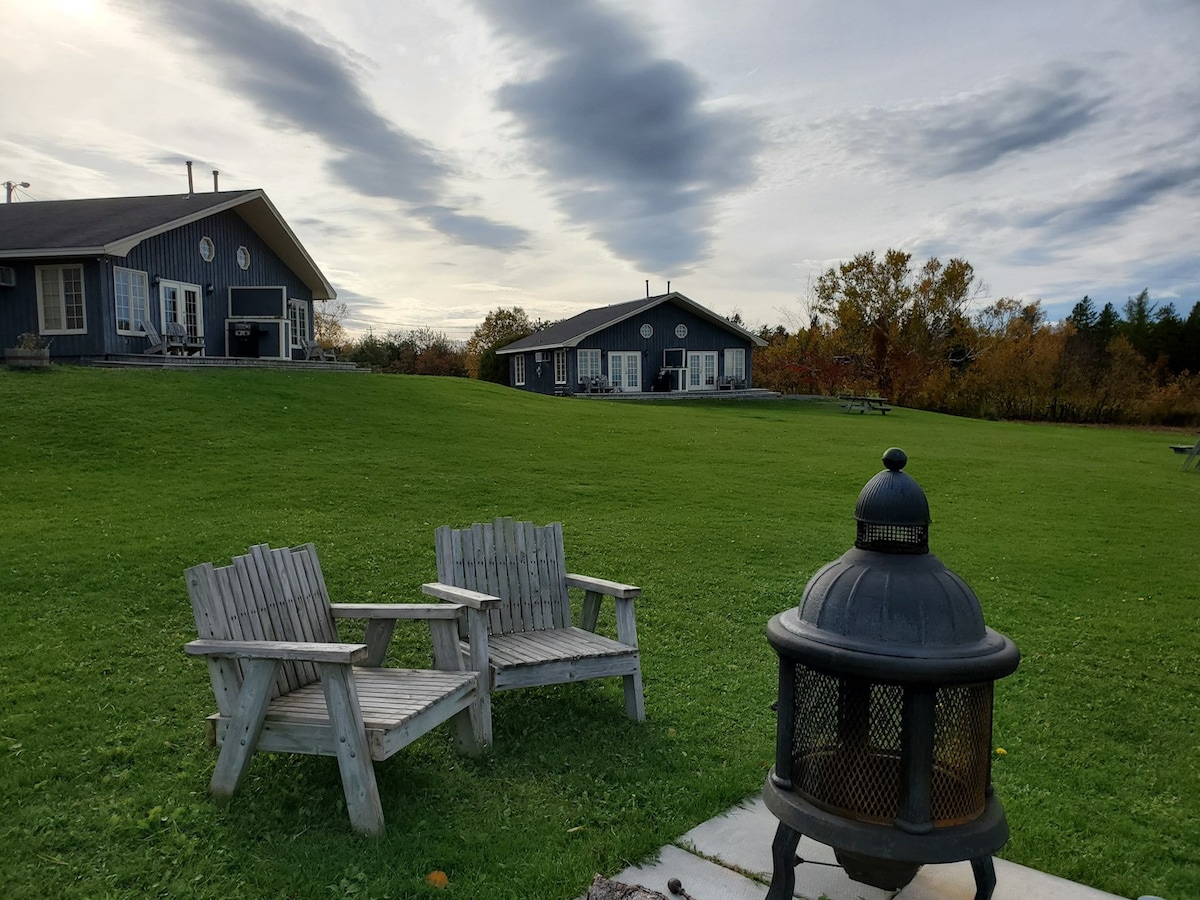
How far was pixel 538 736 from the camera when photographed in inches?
172

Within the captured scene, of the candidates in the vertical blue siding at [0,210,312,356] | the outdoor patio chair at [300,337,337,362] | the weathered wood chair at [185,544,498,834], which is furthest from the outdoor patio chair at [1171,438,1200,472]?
the vertical blue siding at [0,210,312,356]

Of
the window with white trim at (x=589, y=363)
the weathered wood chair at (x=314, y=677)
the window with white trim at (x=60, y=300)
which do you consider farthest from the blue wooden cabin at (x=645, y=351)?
the weathered wood chair at (x=314, y=677)

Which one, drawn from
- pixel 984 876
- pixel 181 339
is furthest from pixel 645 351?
pixel 984 876

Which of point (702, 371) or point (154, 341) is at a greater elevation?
point (154, 341)

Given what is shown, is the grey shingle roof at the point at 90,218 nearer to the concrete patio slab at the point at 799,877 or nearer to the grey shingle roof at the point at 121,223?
the grey shingle roof at the point at 121,223

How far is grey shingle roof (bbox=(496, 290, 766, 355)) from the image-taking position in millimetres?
37156

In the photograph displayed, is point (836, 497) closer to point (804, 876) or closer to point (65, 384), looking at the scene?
point (804, 876)

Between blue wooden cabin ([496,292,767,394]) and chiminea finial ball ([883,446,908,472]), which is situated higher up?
blue wooden cabin ([496,292,767,394])

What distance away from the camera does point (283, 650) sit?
3.37 meters

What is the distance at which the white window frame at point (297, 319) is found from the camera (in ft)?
91.2

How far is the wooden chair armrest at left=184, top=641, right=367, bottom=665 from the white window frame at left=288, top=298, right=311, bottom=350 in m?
25.5

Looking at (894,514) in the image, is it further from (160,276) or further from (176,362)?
(160,276)

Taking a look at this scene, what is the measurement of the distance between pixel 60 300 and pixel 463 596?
2196cm

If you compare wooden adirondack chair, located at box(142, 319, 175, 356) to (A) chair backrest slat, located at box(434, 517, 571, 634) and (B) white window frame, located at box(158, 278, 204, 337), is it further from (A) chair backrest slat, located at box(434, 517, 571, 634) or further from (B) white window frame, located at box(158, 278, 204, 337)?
(A) chair backrest slat, located at box(434, 517, 571, 634)
